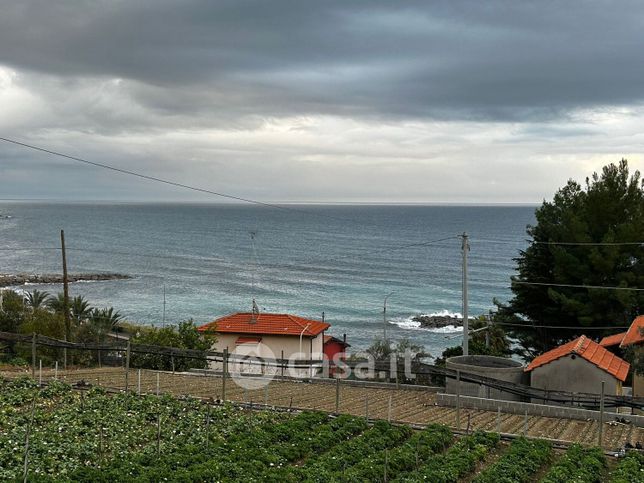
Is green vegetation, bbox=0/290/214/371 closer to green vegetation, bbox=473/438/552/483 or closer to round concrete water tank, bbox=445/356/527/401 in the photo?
round concrete water tank, bbox=445/356/527/401

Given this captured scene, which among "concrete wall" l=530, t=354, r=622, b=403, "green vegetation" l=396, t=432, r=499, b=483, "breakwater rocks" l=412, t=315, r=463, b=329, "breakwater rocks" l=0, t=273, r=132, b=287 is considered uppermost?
"breakwater rocks" l=0, t=273, r=132, b=287

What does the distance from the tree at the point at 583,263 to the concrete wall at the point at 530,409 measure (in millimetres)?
17007

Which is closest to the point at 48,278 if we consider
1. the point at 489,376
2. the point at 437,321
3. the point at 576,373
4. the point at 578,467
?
the point at 437,321

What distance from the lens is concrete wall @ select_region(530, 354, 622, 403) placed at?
85.7 feet

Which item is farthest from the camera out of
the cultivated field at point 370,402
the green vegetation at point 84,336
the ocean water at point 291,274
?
the ocean water at point 291,274

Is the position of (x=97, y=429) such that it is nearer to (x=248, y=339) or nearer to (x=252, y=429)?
(x=252, y=429)

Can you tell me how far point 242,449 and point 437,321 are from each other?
65.5 m

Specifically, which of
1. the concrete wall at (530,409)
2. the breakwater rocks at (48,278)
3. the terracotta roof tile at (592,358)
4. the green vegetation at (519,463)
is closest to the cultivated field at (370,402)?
the concrete wall at (530,409)

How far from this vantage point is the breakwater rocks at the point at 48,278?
99.1 m

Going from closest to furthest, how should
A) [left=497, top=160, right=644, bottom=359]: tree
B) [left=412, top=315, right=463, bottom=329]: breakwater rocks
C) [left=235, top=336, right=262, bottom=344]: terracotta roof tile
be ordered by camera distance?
[left=497, top=160, right=644, bottom=359]: tree, [left=235, top=336, right=262, bottom=344]: terracotta roof tile, [left=412, top=315, right=463, bottom=329]: breakwater rocks

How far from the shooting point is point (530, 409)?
23.0 meters

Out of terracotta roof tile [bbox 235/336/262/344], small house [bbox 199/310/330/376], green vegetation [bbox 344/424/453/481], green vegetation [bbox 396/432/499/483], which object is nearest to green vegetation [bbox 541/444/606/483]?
green vegetation [bbox 396/432/499/483]

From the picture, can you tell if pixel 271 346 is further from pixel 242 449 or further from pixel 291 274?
pixel 291 274

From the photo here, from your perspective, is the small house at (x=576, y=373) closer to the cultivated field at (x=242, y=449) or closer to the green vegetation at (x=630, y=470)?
the cultivated field at (x=242, y=449)
